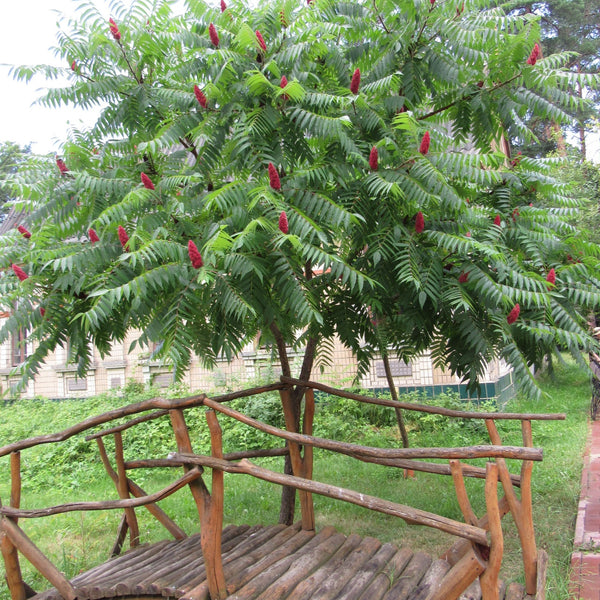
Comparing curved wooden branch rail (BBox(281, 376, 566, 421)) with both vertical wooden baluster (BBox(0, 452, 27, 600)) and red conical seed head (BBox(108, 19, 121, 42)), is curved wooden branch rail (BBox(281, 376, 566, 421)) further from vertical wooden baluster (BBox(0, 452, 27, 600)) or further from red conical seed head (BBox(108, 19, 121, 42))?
red conical seed head (BBox(108, 19, 121, 42))

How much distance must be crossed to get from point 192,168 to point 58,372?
45.8 feet

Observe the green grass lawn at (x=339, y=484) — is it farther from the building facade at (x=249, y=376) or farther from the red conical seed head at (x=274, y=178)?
the red conical seed head at (x=274, y=178)

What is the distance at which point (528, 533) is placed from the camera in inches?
124

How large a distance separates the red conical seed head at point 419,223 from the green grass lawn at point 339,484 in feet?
4.77

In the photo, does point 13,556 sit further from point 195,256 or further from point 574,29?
point 574,29

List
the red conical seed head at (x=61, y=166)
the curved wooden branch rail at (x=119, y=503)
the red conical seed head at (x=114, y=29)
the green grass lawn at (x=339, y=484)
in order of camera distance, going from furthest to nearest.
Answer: the green grass lawn at (x=339, y=484)
the red conical seed head at (x=114, y=29)
the red conical seed head at (x=61, y=166)
the curved wooden branch rail at (x=119, y=503)

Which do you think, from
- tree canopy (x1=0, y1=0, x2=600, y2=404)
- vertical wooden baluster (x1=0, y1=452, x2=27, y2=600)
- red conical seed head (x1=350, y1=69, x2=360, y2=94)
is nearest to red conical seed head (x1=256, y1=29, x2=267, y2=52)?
tree canopy (x1=0, y1=0, x2=600, y2=404)

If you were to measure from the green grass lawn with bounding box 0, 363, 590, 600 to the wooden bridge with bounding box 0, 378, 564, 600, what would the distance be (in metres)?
1.16

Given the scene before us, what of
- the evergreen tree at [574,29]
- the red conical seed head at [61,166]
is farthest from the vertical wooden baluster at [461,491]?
the evergreen tree at [574,29]

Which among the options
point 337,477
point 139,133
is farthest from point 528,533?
point 337,477

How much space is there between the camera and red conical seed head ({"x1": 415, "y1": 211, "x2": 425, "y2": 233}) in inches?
150

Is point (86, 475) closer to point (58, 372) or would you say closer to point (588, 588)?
point (588, 588)

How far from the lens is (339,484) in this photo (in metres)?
7.10

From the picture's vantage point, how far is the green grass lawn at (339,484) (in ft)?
17.4
